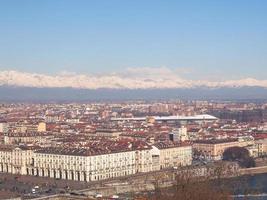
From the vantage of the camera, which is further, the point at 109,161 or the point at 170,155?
the point at 170,155

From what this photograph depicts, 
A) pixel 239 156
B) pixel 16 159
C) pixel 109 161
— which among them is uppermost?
pixel 109 161

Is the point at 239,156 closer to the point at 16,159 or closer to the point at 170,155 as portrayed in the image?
the point at 170,155

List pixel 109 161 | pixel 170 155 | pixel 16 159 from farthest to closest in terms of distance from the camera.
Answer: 1. pixel 170 155
2. pixel 16 159
3. pixel 109 161

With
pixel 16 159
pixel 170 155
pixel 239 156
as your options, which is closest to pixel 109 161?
pixel 170 155

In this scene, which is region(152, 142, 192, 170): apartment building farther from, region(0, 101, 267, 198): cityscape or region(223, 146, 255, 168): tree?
region(223, 146, 255, 168): tree

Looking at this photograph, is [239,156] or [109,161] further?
[239,156]

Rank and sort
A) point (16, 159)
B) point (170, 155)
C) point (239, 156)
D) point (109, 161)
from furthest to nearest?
point (239, 156) < point (170, 155) < point (16, 159) < point (109, 161)

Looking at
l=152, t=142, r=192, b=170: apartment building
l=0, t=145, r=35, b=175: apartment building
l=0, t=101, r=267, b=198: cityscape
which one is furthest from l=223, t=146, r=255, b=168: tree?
l=0, t=145, r=35, b=175: apartment building

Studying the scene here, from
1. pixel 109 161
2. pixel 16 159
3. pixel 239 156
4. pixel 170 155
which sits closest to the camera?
pixel 109 161

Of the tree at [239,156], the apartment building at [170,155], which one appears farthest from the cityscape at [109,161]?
the tree at [239,156]

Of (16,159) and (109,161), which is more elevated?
(109,161)
